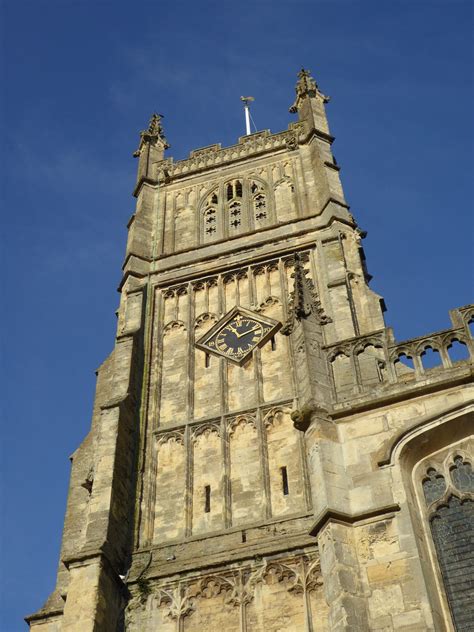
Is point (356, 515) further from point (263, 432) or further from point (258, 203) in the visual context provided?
point (258, 203)

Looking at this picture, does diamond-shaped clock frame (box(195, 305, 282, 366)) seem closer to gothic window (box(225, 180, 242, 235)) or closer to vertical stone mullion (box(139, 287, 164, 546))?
vertical stone mullion (box(139, 287, 164, 546))

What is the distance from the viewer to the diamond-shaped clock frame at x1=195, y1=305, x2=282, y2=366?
18.5 m

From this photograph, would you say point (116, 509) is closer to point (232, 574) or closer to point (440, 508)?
point (232, 574)

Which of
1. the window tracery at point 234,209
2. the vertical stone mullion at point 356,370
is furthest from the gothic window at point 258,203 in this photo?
the vertical stone mullion at point 356,370

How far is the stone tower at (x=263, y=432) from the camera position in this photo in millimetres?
9086

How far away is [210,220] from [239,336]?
218 inches

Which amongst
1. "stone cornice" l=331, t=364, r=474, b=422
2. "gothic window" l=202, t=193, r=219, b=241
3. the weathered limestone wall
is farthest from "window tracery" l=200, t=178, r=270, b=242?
"stone cornice" l=331, t=364, r=474, b=422

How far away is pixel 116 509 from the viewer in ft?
50.5

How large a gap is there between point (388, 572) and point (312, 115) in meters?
19.2

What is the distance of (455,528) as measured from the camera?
934cm

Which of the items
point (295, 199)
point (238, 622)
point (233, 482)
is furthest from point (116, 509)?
point (295, 199)

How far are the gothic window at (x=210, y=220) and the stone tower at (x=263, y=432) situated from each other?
2.2 inches

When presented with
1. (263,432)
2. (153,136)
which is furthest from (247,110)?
(263,432)

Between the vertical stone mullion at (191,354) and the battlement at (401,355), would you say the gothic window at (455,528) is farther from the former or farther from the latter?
the vertical stone mullion at (191,354)
